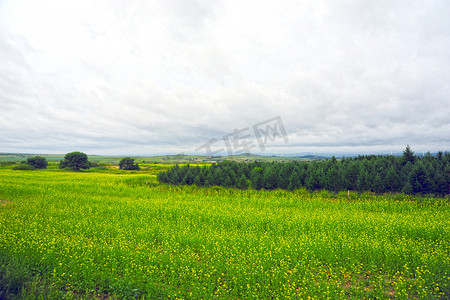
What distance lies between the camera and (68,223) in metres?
11.3

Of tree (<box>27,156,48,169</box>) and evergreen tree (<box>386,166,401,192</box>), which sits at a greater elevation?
tree (<box>27,156,48,169</box>)

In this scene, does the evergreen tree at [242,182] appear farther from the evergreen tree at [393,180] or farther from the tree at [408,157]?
the tree at [408,157]

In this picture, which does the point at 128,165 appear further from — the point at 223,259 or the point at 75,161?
the point at 223,259

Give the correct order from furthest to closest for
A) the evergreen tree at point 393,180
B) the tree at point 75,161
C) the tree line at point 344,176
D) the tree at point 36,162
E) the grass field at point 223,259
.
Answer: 1. the tree at point 75,161
2. the tree at point 36,162
3. the evergreen tree at point 393,180
4. the tree line at point 344,176
5. the grass field at point 223,259

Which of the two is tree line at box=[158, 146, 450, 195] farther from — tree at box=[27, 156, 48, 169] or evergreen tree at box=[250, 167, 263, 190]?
tree at box=[27, 156, 48, 169]

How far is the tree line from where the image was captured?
26469mm

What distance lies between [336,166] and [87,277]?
34661 millimetres

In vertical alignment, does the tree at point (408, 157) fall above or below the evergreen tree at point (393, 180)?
above

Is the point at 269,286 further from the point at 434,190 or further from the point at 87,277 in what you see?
the point at 434,190

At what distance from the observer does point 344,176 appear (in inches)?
1160

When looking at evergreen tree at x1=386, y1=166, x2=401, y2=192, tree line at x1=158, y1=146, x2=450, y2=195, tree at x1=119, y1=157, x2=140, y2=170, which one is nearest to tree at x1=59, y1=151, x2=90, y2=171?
tree at x1=119, y1=157, x2=140, y2=170

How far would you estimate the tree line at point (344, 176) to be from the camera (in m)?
26.5

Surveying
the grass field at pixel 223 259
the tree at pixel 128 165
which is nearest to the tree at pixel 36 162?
the tree at pixel 128 165

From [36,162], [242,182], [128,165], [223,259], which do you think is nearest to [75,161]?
[36,162]
